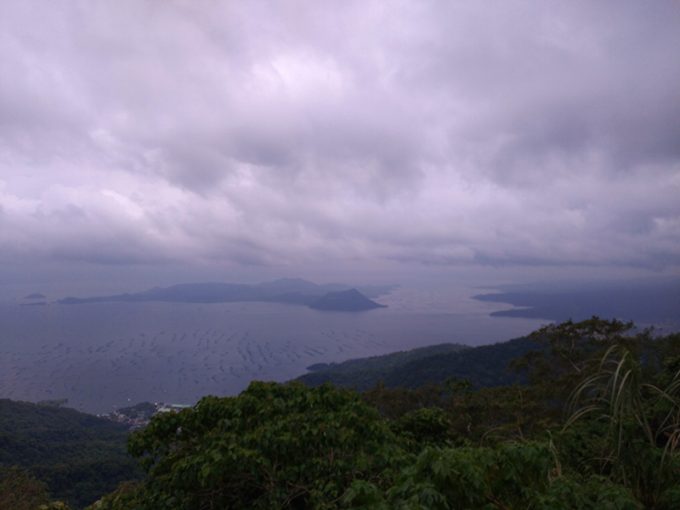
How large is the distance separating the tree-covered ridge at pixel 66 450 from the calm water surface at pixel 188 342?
13825 mm

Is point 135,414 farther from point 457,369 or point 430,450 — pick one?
point 430,450

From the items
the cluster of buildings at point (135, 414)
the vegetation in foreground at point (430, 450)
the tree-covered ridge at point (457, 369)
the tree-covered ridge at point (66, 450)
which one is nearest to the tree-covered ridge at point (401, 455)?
the vegetation in foreground at point (430, 450)

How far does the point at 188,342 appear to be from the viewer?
316 ft

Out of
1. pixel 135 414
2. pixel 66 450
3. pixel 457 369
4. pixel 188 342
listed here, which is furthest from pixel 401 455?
pixel 188 342

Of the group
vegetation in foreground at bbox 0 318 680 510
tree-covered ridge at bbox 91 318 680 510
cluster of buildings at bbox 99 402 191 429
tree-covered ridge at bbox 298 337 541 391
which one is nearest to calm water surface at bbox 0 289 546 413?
cluster of buildings at bbox 99 402 191 429

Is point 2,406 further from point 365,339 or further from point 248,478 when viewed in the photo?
point 365,339

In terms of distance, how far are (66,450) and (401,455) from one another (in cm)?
3194

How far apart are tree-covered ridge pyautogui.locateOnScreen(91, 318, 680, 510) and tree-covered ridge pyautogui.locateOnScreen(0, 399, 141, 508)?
5136 mm

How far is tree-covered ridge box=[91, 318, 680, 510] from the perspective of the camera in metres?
2.42

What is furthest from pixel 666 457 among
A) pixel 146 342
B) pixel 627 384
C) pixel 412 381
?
pixel 146 342

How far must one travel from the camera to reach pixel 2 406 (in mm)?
37219

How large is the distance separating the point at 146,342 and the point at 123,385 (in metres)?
36.4

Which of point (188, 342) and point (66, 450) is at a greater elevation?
point (66, 450)

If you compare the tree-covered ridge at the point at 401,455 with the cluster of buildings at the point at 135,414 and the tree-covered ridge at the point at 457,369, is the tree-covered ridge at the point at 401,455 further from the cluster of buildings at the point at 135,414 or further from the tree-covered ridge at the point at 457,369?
the cluster of buildings at the point at 135,414
